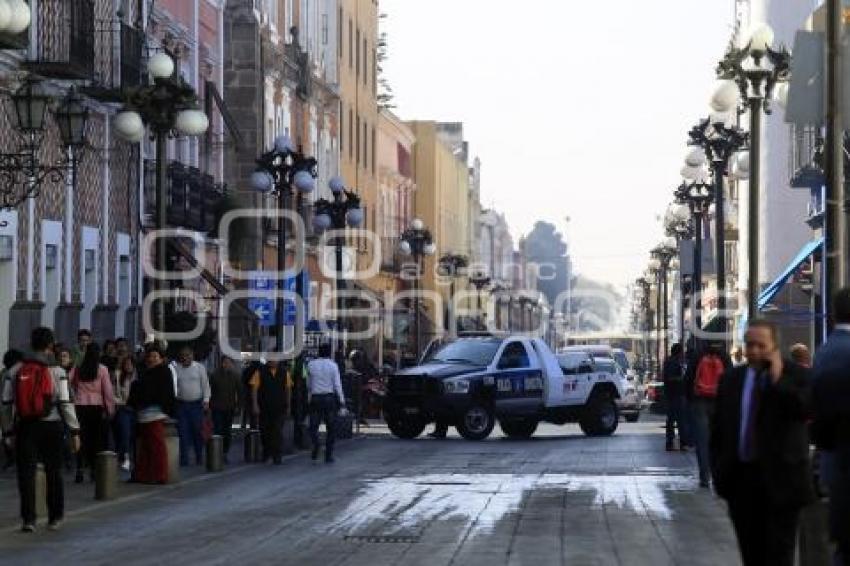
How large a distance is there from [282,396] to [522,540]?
14753 mm

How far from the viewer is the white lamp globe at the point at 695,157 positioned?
45.5m

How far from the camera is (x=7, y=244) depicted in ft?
115

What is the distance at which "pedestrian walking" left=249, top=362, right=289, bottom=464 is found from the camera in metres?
33.6

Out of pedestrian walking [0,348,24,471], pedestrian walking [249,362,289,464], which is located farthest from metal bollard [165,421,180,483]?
pedestrian walking [249,362,289,464]

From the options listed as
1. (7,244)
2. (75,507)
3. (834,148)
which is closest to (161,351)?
(75,507)

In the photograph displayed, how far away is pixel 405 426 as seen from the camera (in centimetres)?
4456

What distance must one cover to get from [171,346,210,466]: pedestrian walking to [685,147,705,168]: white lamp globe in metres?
15.7

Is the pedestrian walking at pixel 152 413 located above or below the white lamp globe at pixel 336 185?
below

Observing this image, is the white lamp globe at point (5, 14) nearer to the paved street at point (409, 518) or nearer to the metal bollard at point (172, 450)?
the paved street at point (409, 518)

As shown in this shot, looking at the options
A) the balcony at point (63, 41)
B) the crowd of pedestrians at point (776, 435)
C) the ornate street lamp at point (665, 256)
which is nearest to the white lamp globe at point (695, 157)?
the balcony at point (63, 41)

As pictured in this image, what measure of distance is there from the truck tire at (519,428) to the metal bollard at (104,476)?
832 inches

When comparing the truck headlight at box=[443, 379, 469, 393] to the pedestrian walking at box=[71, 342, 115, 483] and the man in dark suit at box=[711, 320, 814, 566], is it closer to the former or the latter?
the pedestrian walking at box=[71, 342, 115, 483]

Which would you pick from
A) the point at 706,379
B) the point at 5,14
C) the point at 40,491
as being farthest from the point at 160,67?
the point at 40,491

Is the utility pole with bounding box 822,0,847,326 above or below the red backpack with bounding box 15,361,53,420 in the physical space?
above
